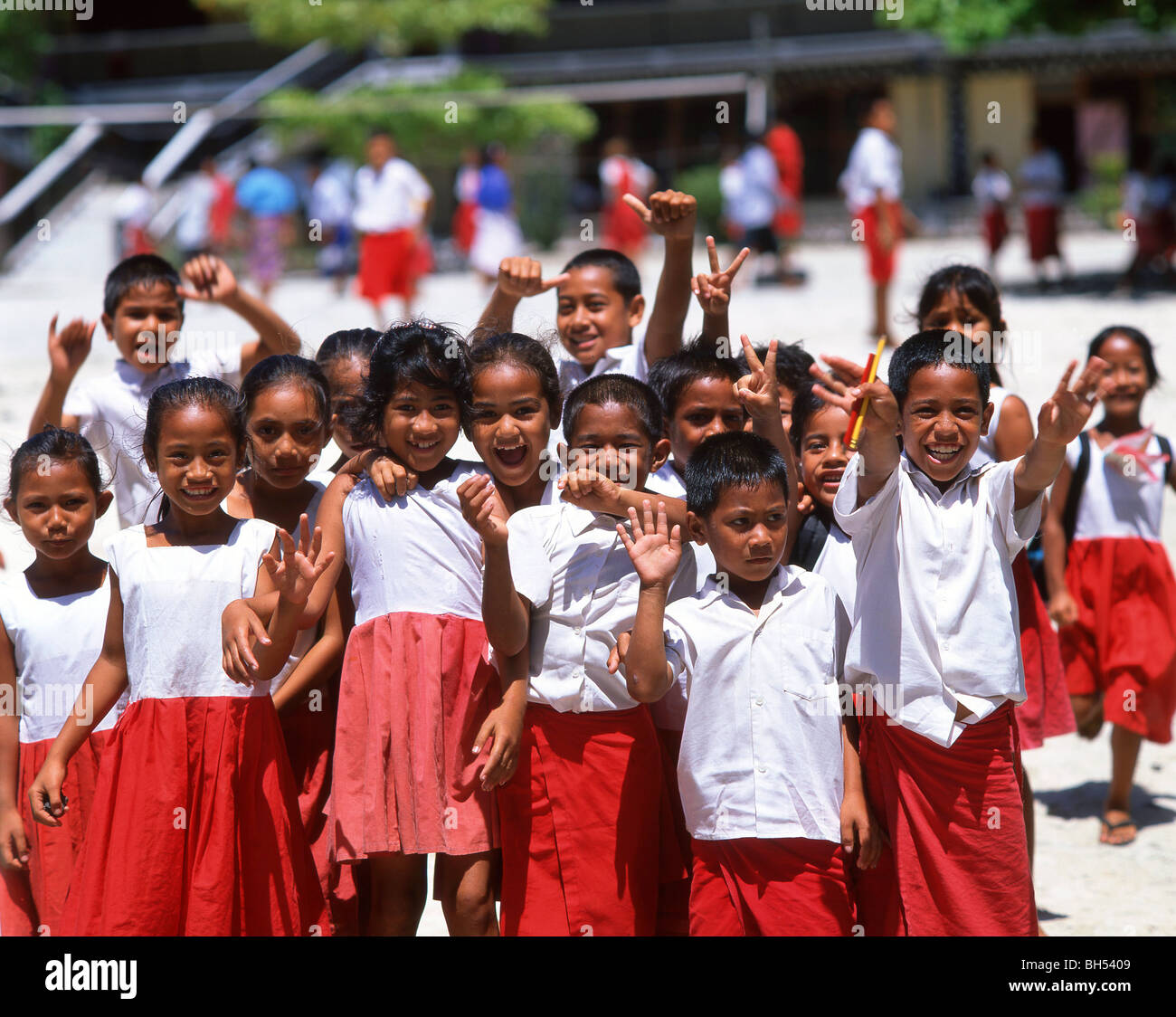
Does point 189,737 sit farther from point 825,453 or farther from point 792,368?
point 792,368

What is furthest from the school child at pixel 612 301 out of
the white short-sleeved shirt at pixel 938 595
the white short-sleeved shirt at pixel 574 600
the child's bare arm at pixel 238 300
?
the white short-sleeved shirt at pixel 938 595

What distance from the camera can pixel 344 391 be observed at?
3.92m

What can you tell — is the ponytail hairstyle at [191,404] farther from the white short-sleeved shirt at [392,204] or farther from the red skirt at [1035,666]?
the white short-sleeved shirt at [392,204]

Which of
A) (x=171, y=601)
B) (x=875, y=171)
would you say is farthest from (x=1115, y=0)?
(x=171, y=601)

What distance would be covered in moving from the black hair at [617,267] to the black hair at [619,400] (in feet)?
3.63

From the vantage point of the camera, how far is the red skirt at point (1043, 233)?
1515 centimetres

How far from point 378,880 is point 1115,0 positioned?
509 inches

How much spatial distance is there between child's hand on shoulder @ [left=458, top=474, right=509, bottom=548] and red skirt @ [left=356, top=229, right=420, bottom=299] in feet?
30.5

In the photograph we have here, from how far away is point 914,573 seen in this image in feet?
10.3

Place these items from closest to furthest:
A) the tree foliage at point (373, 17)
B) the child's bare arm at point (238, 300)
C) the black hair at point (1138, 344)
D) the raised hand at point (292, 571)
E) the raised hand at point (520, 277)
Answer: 1. the raised hand at point (292, 571)
2. the raised hand at point (520, 277)
3. the child's bare arm at point (238, 300)
4. the black hair at point (1138, 344)
5. the tree foliage at point (373, 17)

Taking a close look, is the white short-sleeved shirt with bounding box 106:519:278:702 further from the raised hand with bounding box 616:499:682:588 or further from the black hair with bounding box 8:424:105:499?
the raised hand with bounding box 616:499:682:588

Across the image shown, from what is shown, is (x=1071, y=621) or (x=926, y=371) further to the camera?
(x=1071, y=621)

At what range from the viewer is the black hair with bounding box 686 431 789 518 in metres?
3.11
